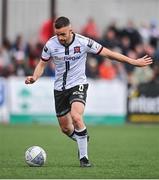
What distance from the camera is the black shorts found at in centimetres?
1300

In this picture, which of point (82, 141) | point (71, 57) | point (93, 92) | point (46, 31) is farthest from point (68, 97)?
point (46, 31)

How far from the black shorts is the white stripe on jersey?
0.09 m

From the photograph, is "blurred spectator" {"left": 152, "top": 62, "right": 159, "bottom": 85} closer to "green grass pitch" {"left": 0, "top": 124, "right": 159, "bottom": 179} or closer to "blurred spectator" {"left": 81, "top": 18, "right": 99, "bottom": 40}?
"green grass pitch" {"left": 0, "top": 124, "right": 159, "bottom": 179}

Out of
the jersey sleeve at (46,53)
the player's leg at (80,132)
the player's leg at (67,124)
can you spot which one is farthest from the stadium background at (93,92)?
the jersey sleeve at (46,53)

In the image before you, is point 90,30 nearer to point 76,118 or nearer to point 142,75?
point 142,75

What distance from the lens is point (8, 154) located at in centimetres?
1526

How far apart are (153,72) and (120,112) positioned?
2099 mm

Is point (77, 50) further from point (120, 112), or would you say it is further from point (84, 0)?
point (84, 0)

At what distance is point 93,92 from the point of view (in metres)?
25.8

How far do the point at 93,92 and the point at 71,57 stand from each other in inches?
500

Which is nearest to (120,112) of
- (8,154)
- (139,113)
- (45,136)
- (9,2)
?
(139,113)

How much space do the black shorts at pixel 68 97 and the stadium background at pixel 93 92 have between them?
0.92 metres

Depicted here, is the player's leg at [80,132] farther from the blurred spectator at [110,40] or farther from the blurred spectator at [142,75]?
the blurred spectator at [110,40]

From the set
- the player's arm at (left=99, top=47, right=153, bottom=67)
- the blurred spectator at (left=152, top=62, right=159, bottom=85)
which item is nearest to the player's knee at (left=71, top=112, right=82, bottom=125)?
the player's arm at (left=99, top=47, right=153, bottom=67)
